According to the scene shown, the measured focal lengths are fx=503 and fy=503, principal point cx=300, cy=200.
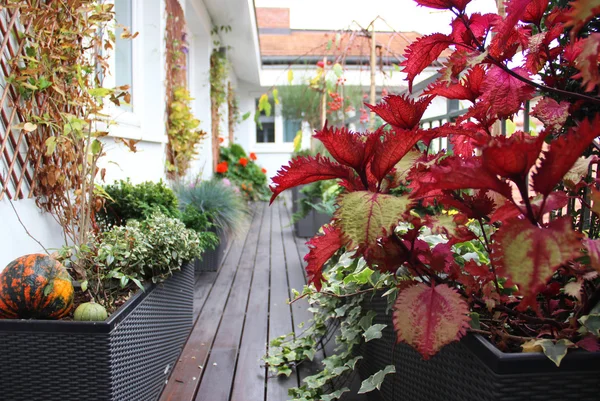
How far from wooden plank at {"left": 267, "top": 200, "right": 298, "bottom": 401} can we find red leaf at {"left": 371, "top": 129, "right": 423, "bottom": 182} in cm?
113

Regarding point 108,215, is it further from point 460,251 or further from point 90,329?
point 460,251

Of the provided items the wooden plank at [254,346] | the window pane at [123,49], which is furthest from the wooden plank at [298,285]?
the window pane at [123,49]

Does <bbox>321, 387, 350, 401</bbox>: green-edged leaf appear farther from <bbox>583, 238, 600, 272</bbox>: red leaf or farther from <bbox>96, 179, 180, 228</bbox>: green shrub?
<bbox>96, 179, 180, 228</bbox>: green shrub

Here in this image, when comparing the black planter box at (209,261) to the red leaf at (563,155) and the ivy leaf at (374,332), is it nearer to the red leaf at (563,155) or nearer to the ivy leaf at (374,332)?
the ivy leaf at (374,332)

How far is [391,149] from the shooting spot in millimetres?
813

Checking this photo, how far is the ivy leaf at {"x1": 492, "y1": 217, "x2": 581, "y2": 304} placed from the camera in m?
0.59

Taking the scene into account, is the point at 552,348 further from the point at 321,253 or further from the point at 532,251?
the point at 321,253

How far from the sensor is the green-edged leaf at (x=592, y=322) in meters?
0.79

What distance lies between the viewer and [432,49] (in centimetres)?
92

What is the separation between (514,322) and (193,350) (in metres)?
1.50

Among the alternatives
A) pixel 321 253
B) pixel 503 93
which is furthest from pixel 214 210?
pixel 503 93

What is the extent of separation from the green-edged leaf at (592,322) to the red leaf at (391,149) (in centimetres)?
39

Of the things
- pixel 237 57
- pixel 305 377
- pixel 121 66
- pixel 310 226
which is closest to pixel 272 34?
pixel 237 57

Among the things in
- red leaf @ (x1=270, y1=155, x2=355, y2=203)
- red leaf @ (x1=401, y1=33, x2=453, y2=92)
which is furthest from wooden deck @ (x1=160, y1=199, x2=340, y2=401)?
red leaf @ (x1=401, y1=33, x2=453, y2=92)
